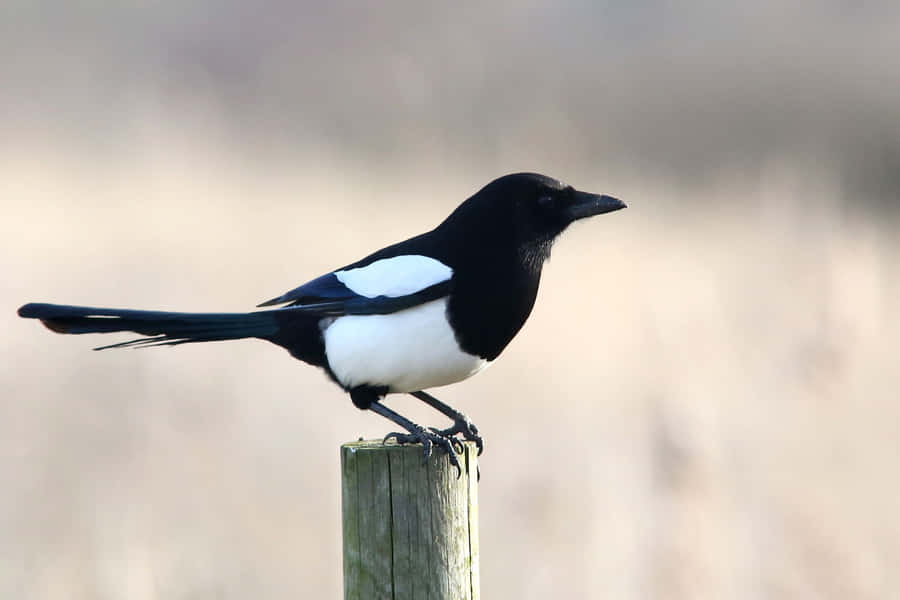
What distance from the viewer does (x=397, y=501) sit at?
215 centimetres

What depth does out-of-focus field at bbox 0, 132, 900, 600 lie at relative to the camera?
369 cm

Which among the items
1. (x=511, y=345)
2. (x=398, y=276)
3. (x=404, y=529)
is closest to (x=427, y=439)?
(x=404, y=529)

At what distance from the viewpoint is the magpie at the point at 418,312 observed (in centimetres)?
265

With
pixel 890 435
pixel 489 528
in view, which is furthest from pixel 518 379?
pixel 890 435

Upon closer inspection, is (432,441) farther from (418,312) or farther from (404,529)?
(418,312)

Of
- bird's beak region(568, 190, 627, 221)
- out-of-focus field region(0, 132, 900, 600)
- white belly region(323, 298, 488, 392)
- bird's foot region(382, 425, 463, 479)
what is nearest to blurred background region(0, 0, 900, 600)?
out-of-focus field region(0, 132, 900, 600)

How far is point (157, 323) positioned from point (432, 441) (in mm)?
827

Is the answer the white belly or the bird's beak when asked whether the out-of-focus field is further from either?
the white belly

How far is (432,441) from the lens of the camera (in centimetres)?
237

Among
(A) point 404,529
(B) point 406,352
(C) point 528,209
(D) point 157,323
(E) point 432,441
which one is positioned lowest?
(A) point 404,529

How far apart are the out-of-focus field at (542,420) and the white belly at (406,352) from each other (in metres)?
1.06

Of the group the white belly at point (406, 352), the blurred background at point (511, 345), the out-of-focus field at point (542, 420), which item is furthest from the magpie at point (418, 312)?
the blurred background at point (511, 345)

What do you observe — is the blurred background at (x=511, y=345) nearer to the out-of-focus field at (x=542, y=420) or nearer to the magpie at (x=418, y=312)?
the out-of-focus field at (x=542, y=420)

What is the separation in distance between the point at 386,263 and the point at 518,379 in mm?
2148
